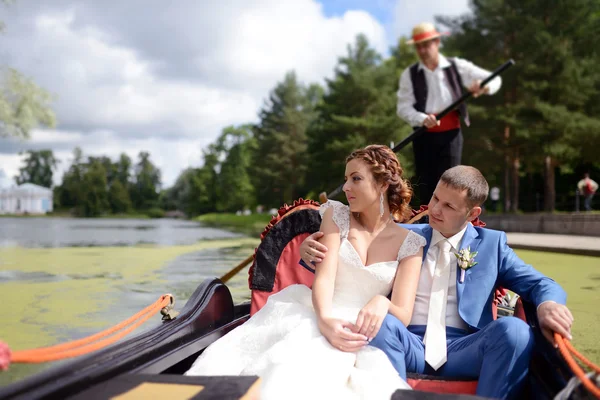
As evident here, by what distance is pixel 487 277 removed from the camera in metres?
1.92

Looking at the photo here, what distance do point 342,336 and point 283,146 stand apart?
111 feet

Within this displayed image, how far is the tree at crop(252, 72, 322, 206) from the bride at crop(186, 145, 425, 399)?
104 feet

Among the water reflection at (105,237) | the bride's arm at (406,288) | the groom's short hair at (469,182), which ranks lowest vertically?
the water reflection at (105,237)

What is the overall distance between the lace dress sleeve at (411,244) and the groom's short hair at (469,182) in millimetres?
212

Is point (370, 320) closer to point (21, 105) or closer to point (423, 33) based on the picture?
point (423, 33)

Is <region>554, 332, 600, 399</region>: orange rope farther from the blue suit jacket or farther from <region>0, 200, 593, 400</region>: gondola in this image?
the blue suit jacket

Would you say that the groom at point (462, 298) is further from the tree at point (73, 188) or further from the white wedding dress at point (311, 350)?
the tree at point (73, 188)

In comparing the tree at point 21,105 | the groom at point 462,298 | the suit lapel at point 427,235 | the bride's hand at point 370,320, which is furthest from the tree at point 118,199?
the bride's hand at point 370,320

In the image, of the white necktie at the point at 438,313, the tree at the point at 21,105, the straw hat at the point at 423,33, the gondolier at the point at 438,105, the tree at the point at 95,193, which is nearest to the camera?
the white necktie at the point at 438,313

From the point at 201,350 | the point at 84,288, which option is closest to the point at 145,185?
the point at 84,288

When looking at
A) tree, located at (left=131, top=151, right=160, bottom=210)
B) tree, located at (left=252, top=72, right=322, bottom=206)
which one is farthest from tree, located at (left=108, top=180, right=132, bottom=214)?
tree, located at (left=252, top=72, right=322, bottom=206)

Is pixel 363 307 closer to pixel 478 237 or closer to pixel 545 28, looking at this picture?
pixel 478 237

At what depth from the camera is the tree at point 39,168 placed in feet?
299

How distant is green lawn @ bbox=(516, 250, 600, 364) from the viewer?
303 cm
